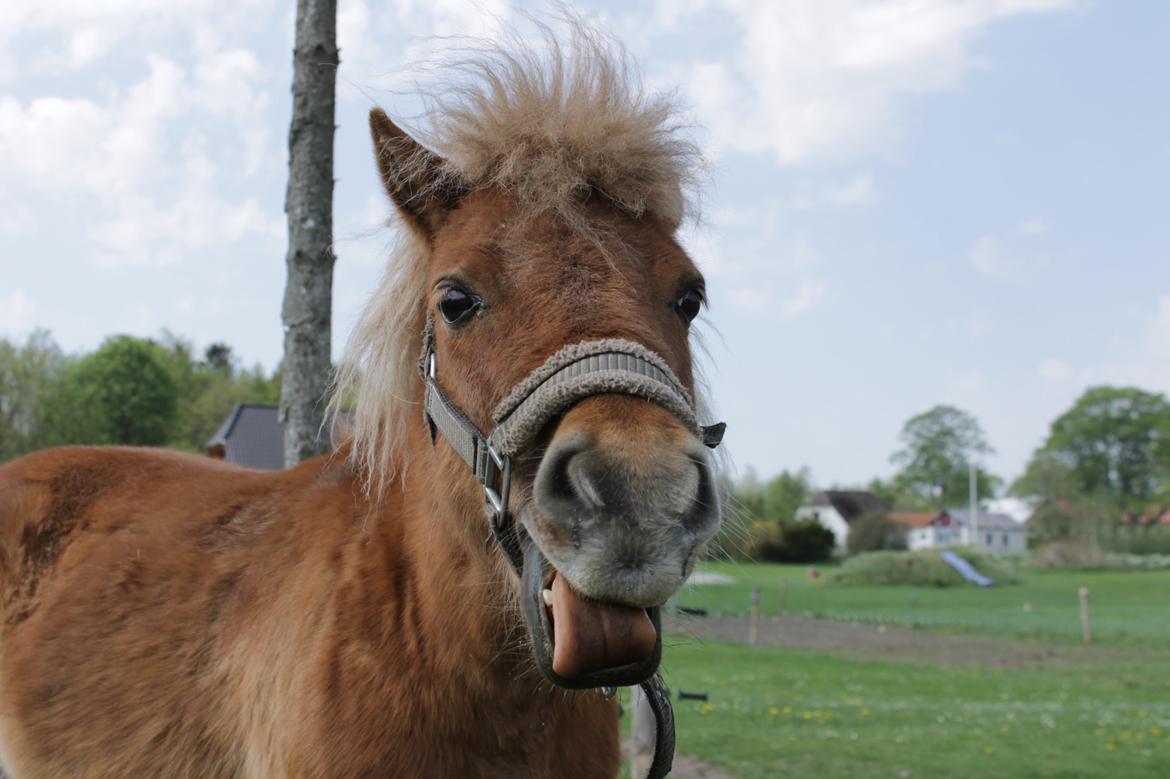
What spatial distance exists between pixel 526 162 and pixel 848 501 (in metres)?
119

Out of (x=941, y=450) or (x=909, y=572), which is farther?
(x=941, y=450)

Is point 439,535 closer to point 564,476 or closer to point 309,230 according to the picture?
point 564,476

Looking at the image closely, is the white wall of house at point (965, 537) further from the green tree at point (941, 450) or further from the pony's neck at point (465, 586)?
the pony's neck at point (465, 586)

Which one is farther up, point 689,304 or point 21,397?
point 21,397

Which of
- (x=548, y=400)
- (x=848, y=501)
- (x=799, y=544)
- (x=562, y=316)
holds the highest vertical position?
(x=848, y=501)

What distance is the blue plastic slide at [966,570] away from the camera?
158ft

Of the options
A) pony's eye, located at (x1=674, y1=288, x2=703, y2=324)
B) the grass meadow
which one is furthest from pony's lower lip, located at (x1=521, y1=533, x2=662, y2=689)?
pony's eye, located at (x1=674, y1=288, x2=703, y2=324)

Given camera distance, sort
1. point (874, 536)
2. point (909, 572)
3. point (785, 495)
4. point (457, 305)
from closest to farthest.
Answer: point (457, 305) → point (909, 572) → point (874, 536) → point (785, 495)

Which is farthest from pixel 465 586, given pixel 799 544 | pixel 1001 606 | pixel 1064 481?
pixel 1064 481

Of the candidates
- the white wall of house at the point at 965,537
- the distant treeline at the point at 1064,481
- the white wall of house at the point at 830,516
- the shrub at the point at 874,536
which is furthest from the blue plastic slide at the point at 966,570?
the white wall of house at the point at 830,516

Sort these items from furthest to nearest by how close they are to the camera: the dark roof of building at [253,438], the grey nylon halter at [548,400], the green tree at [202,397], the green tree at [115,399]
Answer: the green tree at [202,397]
the green tree at [115,399]
the dark roof of building at [253,438]
the grey nylon halter at [548,400]

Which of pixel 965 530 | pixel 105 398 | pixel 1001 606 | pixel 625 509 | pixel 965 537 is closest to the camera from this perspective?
pixel 625 509

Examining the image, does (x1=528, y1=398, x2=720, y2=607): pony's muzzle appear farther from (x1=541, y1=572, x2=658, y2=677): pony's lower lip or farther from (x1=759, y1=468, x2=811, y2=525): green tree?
(x1=759, y1=468, x2=811, y2=525): green tree

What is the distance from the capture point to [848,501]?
11556 centimetres
